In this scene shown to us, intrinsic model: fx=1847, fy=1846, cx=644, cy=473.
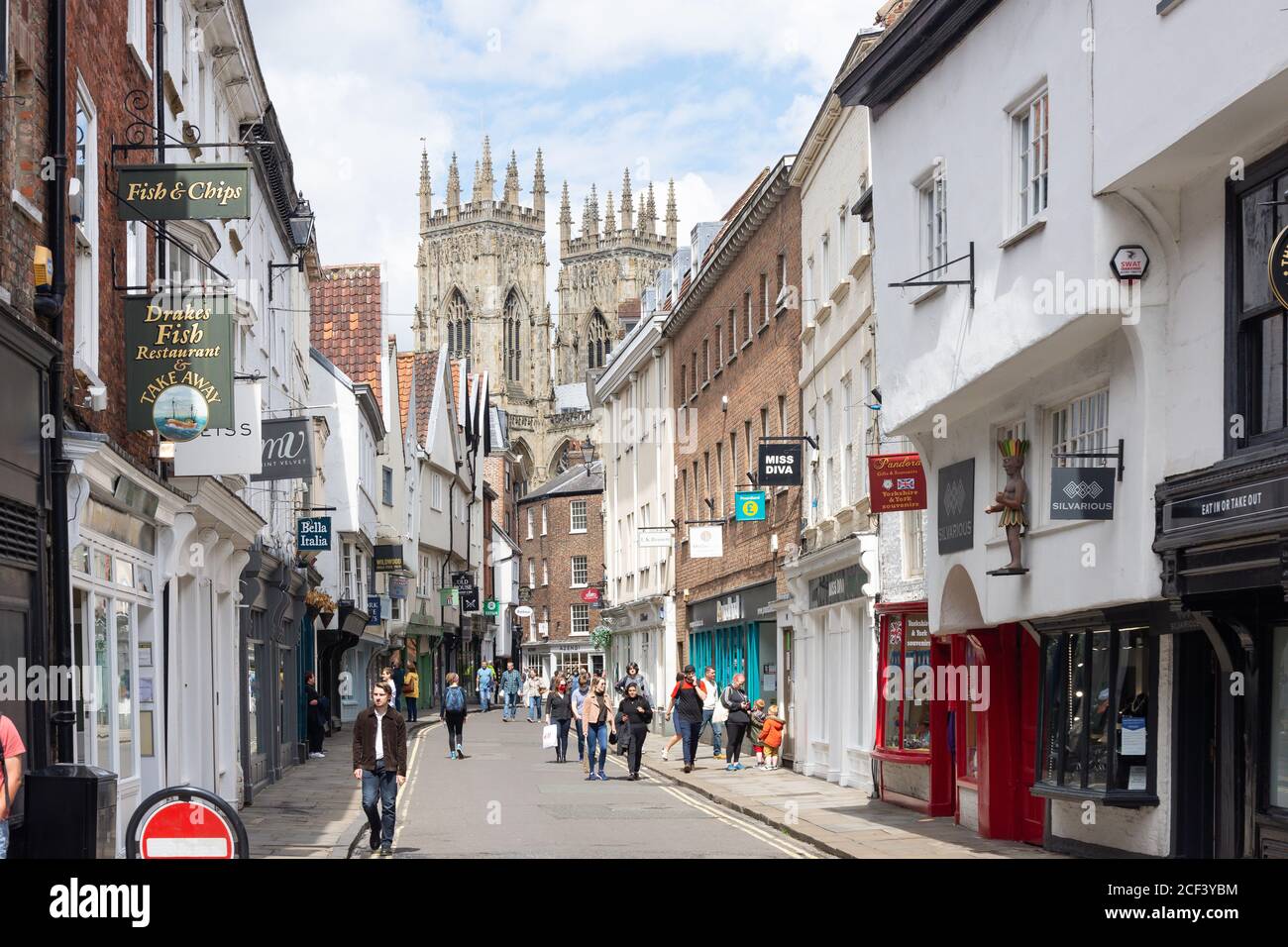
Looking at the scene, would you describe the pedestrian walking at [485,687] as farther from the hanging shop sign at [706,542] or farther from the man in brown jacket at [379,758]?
the man in brown jacket at [379,758]

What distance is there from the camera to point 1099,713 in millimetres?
15656

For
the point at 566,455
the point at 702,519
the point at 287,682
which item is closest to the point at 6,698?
the point at 287,682

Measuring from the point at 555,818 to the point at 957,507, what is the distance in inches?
238

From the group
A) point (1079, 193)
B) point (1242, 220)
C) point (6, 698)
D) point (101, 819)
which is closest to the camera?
point (101, 819)

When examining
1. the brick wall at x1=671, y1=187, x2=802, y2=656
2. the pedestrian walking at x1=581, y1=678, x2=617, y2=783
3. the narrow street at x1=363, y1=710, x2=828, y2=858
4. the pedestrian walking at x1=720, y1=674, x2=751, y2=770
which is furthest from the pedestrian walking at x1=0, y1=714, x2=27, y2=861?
the brick wall at x1=671, y1=187, x2=802, y2=656

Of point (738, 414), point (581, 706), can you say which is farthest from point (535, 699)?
point (581, 706)

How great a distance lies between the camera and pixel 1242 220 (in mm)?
12555

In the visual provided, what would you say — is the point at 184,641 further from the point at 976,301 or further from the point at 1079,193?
the point at 1079,193

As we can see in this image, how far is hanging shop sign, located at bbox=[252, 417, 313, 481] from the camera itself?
2334 cm

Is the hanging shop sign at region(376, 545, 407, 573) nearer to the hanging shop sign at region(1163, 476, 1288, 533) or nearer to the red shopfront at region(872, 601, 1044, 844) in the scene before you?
the red shopfront at region(872, 601, 1044, 844)

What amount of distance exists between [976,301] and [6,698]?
8.88m

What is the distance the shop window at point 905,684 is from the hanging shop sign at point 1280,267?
1127 cm

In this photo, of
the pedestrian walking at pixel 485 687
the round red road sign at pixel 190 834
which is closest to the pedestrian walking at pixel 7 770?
the round red road sign at pixel 190 834
